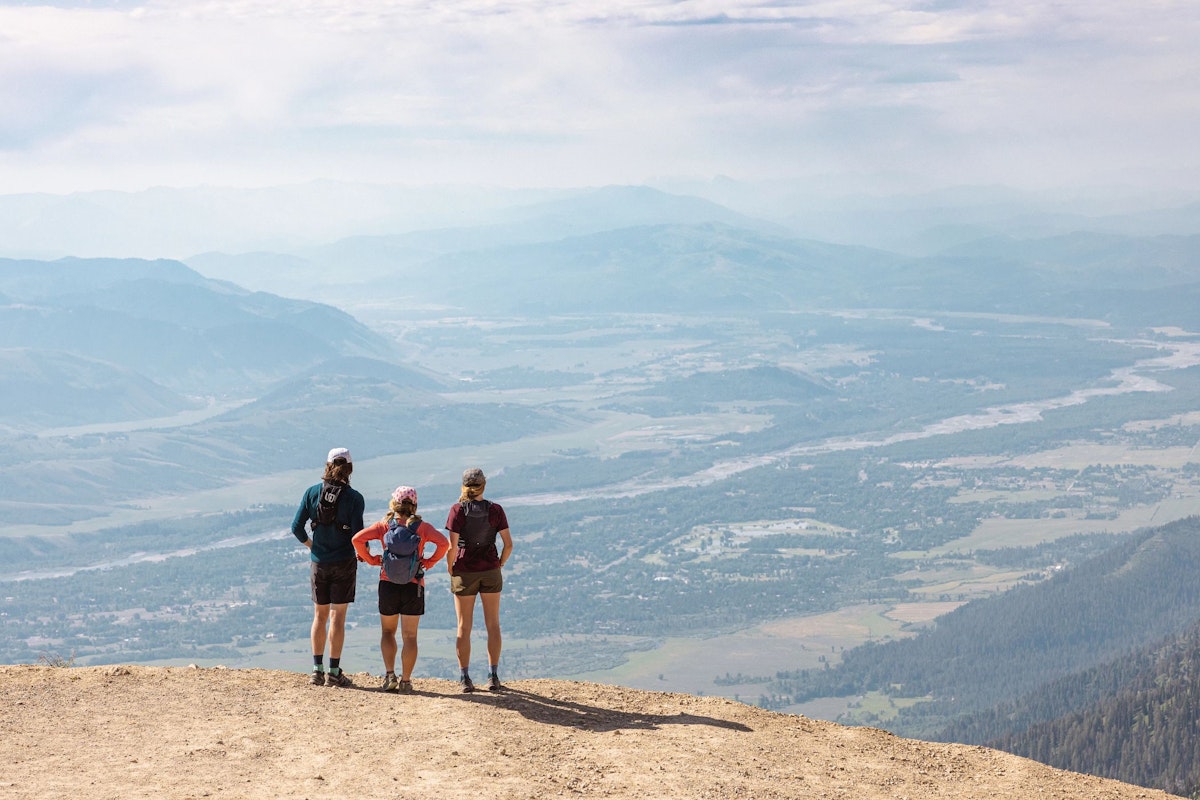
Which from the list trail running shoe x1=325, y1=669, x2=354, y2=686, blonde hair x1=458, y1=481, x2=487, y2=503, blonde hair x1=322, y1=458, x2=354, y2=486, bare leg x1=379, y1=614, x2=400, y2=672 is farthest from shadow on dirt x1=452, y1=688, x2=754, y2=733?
blonde hair x1=322, y1=458, x2=354, y2=486

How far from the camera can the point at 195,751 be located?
1608cm

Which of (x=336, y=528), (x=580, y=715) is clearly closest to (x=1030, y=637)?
(x=580, y=715)

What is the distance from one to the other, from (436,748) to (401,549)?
3326 millimetres

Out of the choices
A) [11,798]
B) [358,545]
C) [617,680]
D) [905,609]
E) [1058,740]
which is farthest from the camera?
[905,609]

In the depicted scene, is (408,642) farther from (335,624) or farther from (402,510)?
(402,510)

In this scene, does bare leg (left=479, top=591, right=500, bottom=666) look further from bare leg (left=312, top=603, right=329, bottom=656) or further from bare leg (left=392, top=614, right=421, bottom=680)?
bare leg (left=312, top=603, right=329, bottom=656)

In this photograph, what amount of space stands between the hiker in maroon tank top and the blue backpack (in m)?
0.48

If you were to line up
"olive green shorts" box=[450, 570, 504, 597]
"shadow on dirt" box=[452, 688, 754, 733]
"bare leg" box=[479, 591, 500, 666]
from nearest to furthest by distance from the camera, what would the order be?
"shadow on dirt" box=[452, 688, 754, 733] → "olive green shorts" box=[450, 570, 504, 597] → "bare leg" box=[479, 591, 500, 666]

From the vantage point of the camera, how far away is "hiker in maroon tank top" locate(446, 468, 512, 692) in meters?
18.7

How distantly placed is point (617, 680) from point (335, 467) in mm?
125717

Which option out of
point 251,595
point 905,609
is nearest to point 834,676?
point 905,609

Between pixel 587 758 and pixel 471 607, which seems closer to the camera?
pixel 587 758

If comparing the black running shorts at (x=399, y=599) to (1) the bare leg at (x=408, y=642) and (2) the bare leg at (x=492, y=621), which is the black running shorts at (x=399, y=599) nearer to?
(1) the bare leg at (x=408, y=642)

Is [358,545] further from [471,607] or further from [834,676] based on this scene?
[834,676]
